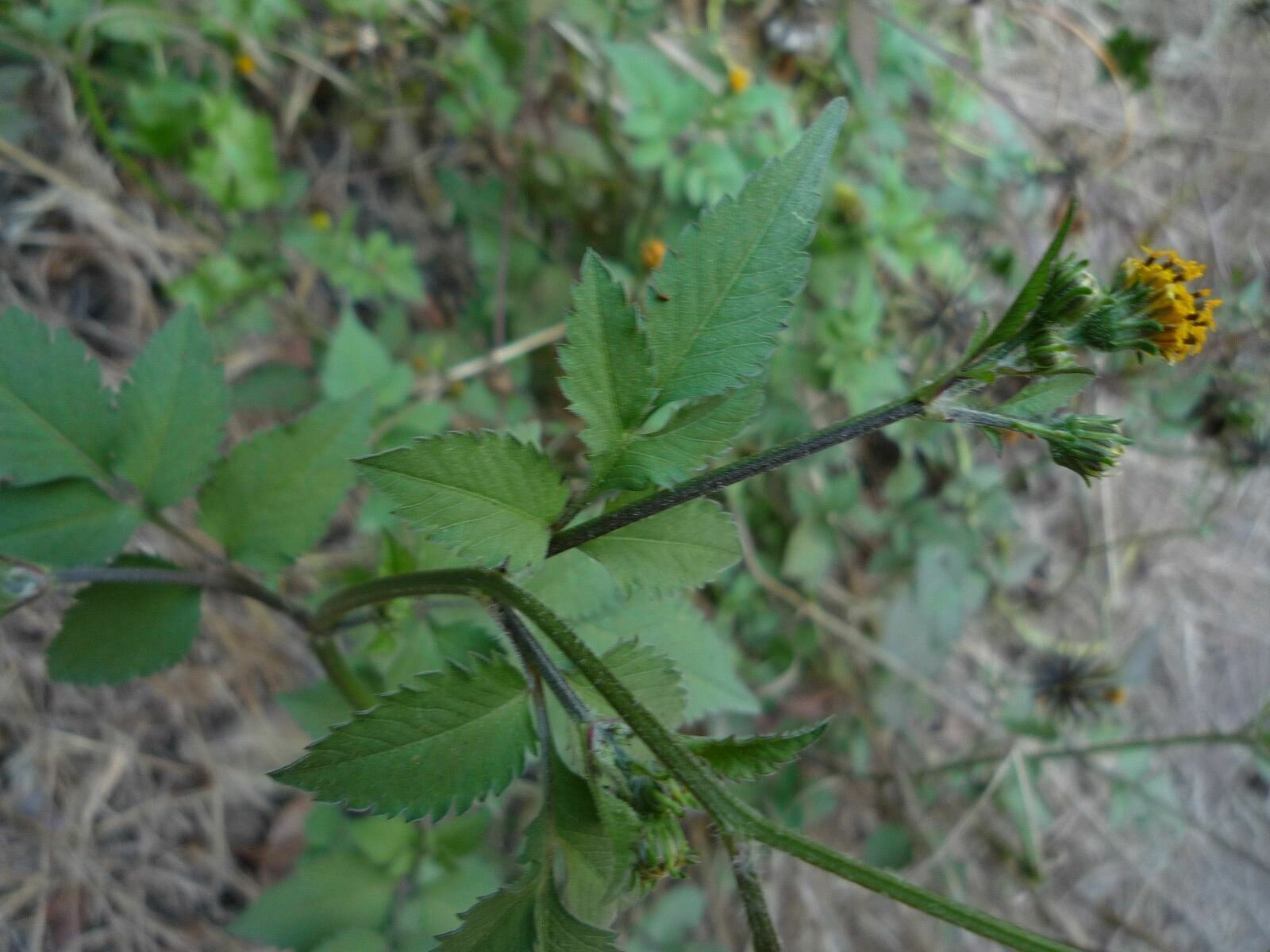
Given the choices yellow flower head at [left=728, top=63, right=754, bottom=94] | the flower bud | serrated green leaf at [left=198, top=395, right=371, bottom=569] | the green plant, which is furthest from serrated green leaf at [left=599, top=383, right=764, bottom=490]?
yellow flower head at [left=728, top=63, right=754, bottom=94]

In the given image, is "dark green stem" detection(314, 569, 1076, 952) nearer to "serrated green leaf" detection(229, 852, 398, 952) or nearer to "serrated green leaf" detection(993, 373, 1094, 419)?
"serrated green leaf" detection(993, 373, 1094, 419)

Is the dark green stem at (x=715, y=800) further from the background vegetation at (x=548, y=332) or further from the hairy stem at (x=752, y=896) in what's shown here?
the background vegetation at (x=548, y=332)

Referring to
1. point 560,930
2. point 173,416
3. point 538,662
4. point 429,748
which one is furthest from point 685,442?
point 173,416

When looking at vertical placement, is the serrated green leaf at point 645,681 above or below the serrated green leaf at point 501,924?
above

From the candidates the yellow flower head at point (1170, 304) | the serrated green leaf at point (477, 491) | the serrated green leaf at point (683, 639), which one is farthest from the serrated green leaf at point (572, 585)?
the yellow flower head at point (1170, 304)

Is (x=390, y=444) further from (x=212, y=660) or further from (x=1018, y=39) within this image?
(x=1018, y=39)

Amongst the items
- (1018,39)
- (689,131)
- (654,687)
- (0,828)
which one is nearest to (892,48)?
(689,131)
